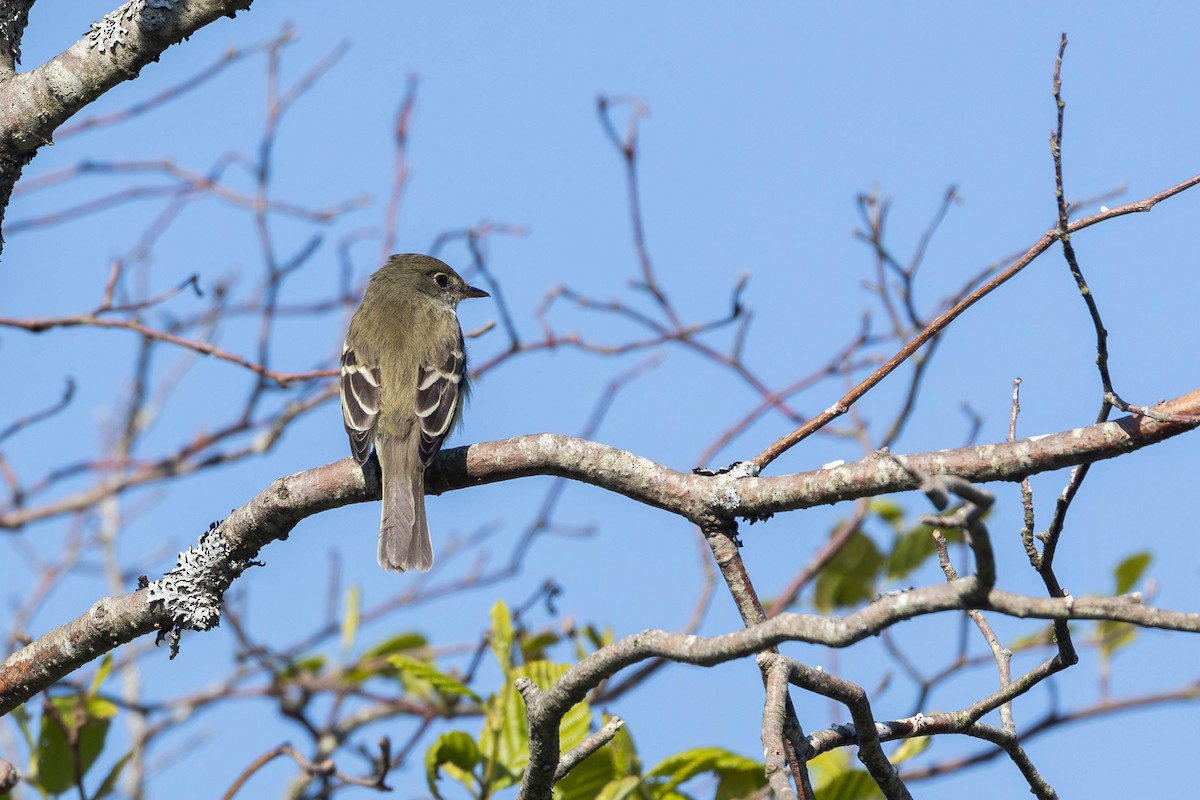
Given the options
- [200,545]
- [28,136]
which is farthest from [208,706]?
[28,136]

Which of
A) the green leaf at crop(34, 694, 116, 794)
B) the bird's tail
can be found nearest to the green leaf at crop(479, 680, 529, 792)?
the bird's tail

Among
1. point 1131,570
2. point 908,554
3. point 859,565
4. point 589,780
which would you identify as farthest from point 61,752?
point 1131,570

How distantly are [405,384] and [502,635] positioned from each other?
6.26 feet

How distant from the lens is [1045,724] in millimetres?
5223

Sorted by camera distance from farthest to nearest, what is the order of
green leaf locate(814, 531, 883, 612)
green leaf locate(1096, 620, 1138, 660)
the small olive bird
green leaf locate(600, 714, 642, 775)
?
green leaf locate(1096, 620, 1138, 660)
green leaf locate(814, 531, 883, 612)
the small olive bird
green leaf locate(600, 714, 642, 775)

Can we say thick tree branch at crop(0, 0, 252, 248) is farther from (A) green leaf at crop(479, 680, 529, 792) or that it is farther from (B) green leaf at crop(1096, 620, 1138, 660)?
(B) green leaf at crop(1096, 620, 1138, 660)

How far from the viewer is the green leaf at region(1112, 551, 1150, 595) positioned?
5828 millimetres

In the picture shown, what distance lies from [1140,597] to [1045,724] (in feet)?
11.7

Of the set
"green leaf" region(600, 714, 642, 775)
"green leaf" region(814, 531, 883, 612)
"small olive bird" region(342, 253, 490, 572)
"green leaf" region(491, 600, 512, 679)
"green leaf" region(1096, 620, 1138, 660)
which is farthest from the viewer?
"green leaf" region(1096, 620, 1138, 660)

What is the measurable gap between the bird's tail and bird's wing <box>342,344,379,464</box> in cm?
8

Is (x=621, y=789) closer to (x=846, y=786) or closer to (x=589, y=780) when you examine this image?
(x=589, y=780)

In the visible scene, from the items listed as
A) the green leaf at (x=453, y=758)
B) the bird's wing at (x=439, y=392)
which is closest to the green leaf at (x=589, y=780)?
the green leaf at (x=453, y=758)

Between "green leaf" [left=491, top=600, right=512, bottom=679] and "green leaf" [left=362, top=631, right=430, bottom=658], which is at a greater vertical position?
"green leaf" [left=362, top=631, right=430, bottom=658]

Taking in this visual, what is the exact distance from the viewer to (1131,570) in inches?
231
